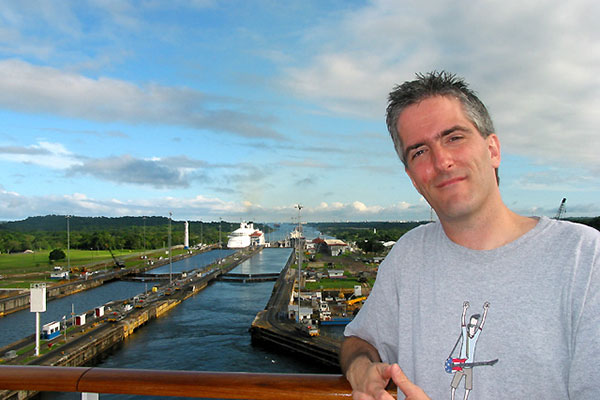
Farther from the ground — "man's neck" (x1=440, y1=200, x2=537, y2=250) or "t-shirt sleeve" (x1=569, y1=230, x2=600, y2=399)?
"man's neck" (x1=440, y1=200, x2=537, y2=250)

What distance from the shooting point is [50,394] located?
9.96m

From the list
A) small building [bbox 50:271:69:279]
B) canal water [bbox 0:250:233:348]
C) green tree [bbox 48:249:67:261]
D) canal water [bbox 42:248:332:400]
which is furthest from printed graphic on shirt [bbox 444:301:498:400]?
green tree [bbox 48:249:67:261]

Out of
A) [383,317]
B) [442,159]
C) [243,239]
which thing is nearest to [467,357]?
[383,317]

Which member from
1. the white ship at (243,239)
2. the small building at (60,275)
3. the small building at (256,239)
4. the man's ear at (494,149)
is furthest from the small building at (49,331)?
the small building at (256,239)

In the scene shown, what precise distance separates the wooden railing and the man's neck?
43 centimetres

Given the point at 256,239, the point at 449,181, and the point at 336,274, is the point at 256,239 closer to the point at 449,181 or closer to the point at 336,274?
the point at 336,274

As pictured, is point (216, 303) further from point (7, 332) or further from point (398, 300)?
point (398, 300)

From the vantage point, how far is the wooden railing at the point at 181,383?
35.3 inches

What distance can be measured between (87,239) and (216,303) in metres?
32.4

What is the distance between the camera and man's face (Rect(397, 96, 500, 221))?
703mm

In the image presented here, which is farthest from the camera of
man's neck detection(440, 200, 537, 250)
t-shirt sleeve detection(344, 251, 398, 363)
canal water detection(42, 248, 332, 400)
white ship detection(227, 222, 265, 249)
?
white ship detection(227, 222, 265, 249)

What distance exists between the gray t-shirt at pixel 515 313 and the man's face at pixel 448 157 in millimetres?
90

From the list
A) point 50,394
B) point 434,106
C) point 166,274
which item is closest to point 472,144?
point 434,106

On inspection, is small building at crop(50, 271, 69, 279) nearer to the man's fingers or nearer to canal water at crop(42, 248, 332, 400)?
canal water at crop(42, 248, 332, 400)
